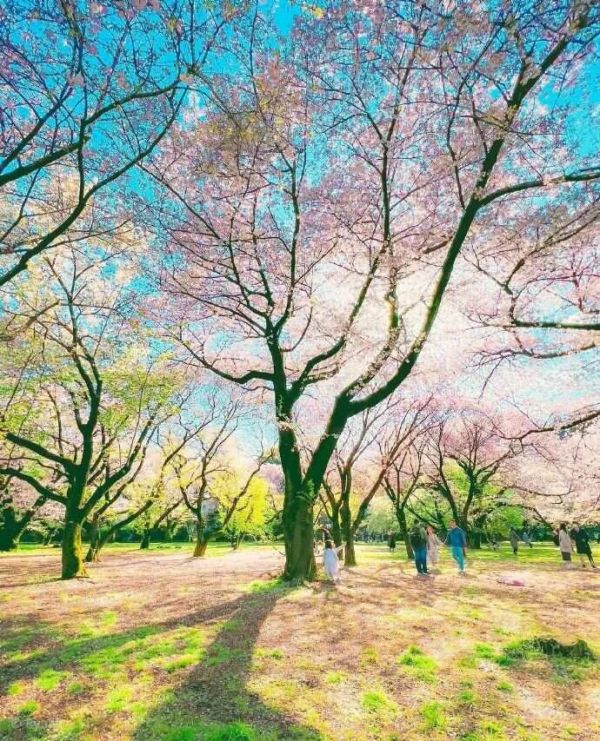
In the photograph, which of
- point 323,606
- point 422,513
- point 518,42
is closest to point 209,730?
point 323,606

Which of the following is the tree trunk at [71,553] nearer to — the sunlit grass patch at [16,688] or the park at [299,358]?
the park at [299,358]

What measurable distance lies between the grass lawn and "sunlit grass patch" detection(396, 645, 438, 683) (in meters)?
0.03

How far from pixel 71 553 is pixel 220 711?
1280cm

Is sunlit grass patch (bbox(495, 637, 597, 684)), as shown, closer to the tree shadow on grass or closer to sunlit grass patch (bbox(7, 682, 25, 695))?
the tree shadow on grass

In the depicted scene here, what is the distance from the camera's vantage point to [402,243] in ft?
37.8

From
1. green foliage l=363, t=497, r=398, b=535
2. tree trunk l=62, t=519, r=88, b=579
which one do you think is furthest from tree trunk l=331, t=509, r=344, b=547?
green foliage l=363, t=497, r=398, b=535

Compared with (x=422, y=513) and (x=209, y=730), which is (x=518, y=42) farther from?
(x=422, y=513)

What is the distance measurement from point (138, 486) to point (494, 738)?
28.6 meters

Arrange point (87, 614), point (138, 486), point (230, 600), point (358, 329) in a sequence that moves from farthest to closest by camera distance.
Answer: point (138, 486) → point (358, 329) → point (230, 600) → point (87, 614)

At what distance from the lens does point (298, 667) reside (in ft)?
19.7

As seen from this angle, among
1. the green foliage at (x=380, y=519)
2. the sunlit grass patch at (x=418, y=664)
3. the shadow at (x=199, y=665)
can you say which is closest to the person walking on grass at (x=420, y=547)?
the shadow at (x=199, y=665)

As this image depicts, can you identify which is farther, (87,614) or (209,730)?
(87,614)

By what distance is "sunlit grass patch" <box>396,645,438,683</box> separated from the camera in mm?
5723

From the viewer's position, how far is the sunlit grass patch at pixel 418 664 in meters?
5.72
